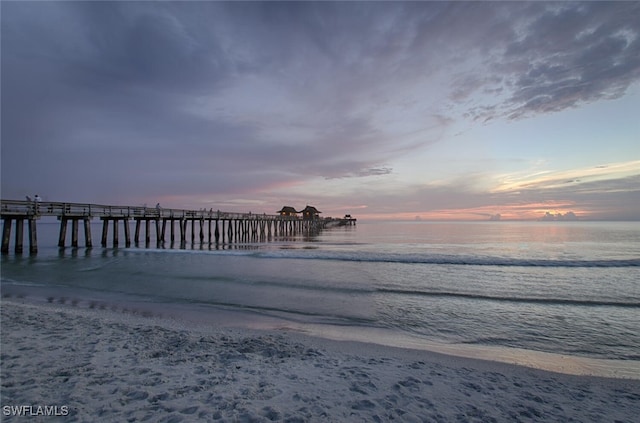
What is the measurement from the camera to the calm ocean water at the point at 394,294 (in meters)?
7.22

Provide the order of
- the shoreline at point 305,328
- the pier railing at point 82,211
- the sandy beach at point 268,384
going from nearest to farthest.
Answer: the sandy beach at point 268,384, the shoreline at point 305,328, the pier railing at point 82,211

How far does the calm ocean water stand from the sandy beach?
1.87 m

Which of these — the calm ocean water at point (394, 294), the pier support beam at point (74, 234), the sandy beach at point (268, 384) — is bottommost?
the calm ocean water at point (394, 294)

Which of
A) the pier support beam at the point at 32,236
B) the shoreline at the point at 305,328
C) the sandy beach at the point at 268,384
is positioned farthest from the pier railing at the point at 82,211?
the sandy beach at the point at 268,384

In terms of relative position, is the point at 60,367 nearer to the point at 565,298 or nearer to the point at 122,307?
the point at 122,307

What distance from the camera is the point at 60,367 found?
4.40 metres

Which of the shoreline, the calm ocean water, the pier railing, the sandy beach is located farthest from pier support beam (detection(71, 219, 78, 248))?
the sandy beach

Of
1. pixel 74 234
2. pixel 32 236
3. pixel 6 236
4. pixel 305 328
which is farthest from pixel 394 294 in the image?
pixel 74 234

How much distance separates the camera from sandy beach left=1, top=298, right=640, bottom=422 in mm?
3375

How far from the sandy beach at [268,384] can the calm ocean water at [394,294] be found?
1.87 meters

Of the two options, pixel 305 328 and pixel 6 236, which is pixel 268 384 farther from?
pixel 6 236

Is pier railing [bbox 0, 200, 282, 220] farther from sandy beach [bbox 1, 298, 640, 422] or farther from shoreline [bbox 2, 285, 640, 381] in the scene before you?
sandy beach [bbox 1, 298, 640, 422]

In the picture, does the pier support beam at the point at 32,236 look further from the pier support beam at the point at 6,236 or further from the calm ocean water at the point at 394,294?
the calm ocean water at the point at 394,294

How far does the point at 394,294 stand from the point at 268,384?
8.01 metres
